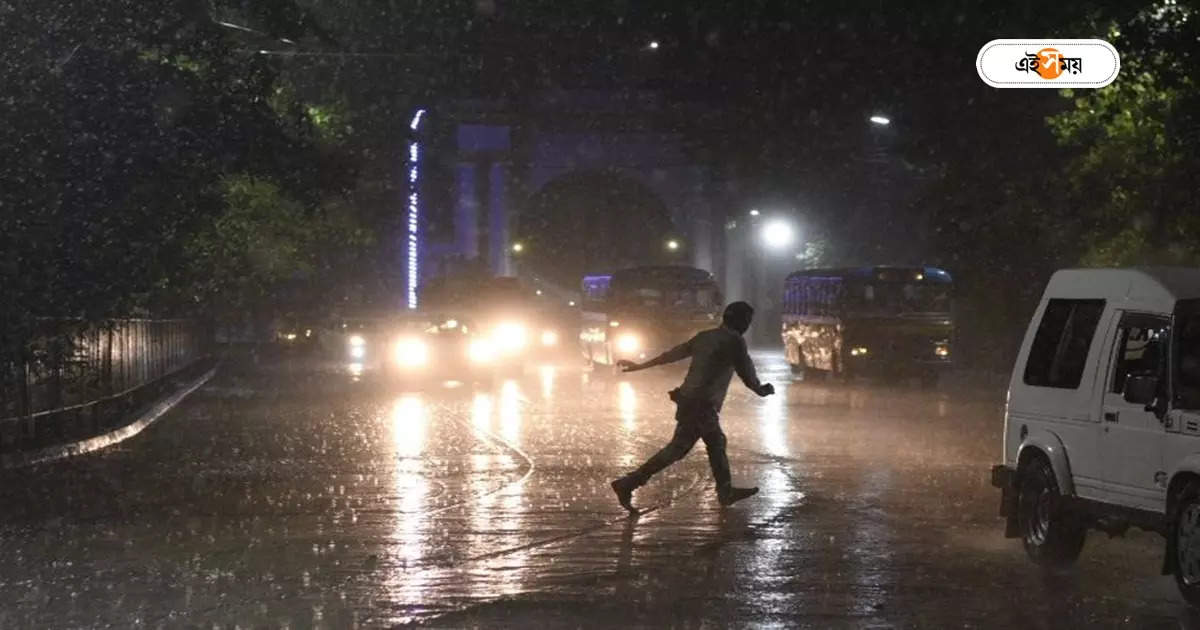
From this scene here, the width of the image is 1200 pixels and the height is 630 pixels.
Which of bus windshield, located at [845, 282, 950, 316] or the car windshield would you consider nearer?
the car windshield

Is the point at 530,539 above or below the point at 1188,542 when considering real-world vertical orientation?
below

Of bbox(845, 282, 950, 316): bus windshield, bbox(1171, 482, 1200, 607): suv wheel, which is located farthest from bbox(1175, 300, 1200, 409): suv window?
bbox(845, 282, 950, 316): bus windshield

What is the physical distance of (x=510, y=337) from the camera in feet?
172

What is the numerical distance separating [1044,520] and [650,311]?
36.4 meters

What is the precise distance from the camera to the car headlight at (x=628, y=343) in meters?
47.8

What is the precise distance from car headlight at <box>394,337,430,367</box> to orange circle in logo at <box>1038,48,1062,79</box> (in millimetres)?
16679

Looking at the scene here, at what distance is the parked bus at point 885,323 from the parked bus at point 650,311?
234 inches

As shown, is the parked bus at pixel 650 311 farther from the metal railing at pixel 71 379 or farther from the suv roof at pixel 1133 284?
the suv roof at pixel 1133 284

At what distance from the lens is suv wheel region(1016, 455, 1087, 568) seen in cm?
1200

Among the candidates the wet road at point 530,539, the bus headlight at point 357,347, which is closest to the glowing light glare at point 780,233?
the bus headlight at point 357,347

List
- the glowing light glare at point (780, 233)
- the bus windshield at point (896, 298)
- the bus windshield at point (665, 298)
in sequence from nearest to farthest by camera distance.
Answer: the bus windshield at point (896, 298) → the bus windshield at point (665, 298) → the glowing light glare at point (780, 233)

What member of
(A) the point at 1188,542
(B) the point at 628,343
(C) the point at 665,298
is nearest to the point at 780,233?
(C) the point at 665,298

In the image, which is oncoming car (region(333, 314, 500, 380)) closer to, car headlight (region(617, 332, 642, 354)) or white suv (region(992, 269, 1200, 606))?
car headlight (region(617, 332, 642, 354))

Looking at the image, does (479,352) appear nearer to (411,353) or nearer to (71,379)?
(411,353)
